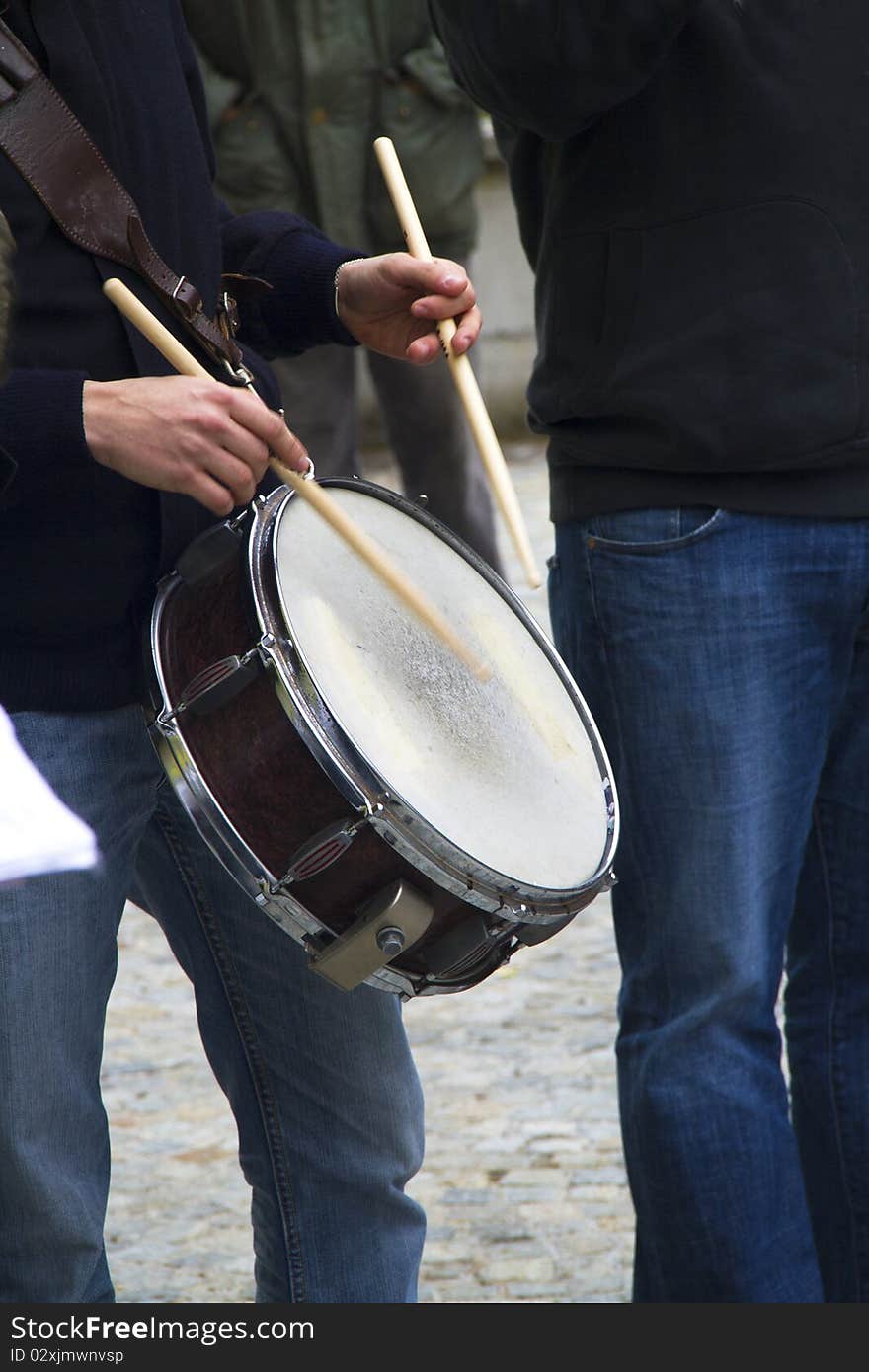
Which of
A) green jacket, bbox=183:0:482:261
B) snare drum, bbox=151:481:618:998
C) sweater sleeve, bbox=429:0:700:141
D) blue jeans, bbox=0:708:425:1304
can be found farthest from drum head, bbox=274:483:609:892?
green jacket, bbox=183:0:482:261

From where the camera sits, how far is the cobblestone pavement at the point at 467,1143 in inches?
100

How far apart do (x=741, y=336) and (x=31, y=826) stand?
31.7 inches

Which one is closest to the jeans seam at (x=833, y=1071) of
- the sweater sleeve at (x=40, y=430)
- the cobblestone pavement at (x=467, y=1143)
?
the cobblestone pavement at (x=467, y=1143)

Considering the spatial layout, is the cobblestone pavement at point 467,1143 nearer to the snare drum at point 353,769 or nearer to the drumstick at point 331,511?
the snare drum at point 353,769

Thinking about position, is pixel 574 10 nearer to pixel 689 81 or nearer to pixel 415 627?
pixel 689 81

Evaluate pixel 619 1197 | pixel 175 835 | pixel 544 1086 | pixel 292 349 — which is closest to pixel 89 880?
pixel 175 835

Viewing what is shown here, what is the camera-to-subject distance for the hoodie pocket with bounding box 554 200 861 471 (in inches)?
70.5

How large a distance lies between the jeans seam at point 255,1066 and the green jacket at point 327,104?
9.50ft

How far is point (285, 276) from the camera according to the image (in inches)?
73.6

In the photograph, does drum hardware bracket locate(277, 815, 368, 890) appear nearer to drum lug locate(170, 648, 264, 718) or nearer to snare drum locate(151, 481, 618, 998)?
snare drum locate(151, 481, 618, 998)

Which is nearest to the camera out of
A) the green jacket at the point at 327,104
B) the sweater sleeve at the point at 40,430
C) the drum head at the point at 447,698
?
the sweater sleeve at the point at 40,430

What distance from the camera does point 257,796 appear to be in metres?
1.57

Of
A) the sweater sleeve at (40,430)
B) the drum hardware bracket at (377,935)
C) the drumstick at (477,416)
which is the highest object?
the sweater sleeve at (40,430)

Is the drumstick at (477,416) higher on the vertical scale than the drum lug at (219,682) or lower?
higher
